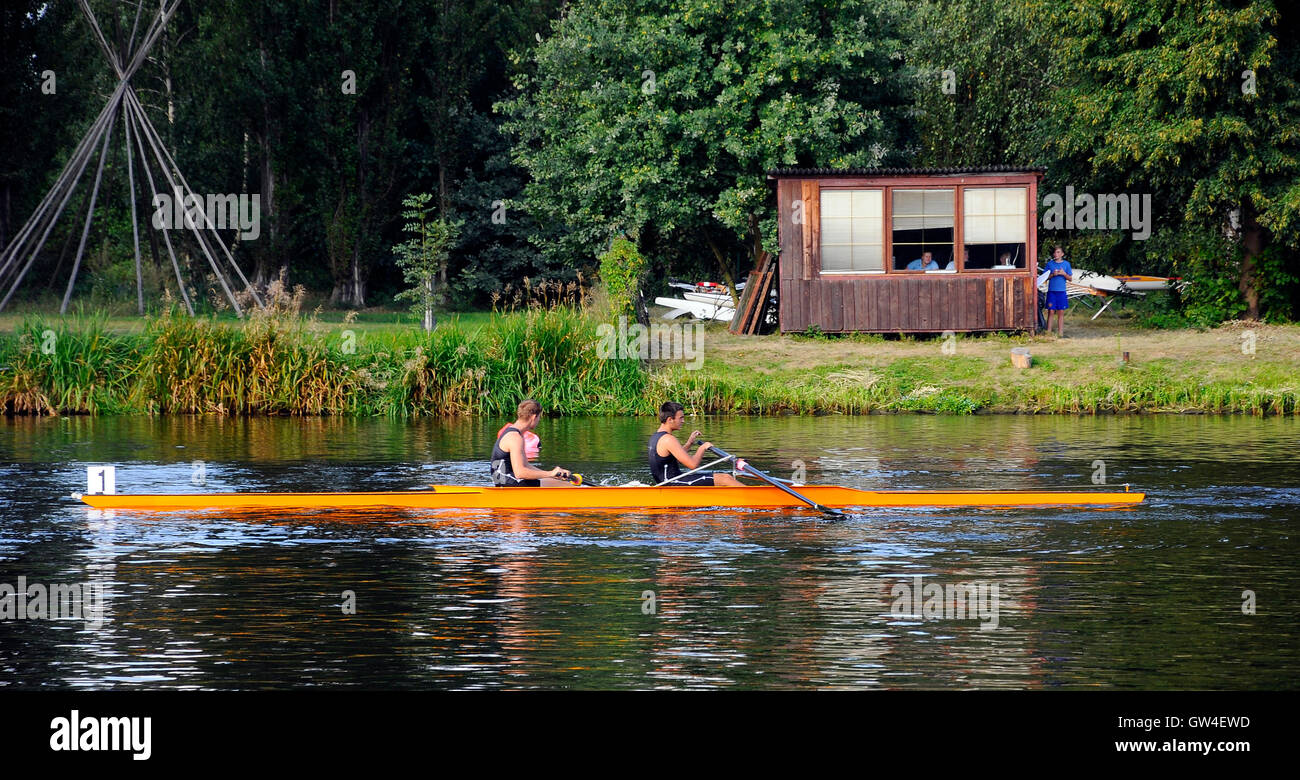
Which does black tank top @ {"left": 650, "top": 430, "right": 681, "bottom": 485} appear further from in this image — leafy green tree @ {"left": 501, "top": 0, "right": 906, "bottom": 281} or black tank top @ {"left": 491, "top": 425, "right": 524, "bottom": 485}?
leafy green tree @ {"left": 501, "top": 0, "right": 906, "bottom": 281}

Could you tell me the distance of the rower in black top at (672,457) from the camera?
55.3ft

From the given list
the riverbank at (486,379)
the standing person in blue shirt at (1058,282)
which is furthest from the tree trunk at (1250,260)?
the riverbank at (486,379)

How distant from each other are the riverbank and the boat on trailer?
397 inches

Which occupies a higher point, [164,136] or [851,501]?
[164,136]

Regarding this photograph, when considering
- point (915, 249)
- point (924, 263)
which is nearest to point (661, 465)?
point (924, 263)

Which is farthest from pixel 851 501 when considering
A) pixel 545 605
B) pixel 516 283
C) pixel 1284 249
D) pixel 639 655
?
pixel 516 283

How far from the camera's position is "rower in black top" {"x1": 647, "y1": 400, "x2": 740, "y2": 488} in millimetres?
16844

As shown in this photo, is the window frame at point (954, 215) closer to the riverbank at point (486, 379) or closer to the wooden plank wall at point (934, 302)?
the wooden plank wall at point (934, 302)

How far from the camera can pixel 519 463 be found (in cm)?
1664

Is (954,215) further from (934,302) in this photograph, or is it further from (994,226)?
(934,302)
